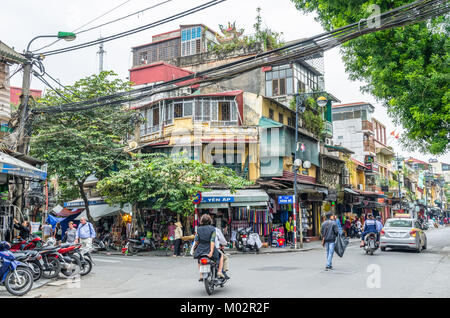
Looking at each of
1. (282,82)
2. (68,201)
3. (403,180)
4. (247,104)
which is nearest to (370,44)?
(247,104)

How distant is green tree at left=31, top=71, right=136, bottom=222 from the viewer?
21.3 meters

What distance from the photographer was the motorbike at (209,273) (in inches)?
330

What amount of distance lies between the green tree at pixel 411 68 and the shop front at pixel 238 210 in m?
8.16

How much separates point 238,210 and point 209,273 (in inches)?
598

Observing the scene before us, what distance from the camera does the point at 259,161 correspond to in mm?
24703

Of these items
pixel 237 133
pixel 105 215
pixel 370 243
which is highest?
pixel 237 133

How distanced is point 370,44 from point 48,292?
14403mm

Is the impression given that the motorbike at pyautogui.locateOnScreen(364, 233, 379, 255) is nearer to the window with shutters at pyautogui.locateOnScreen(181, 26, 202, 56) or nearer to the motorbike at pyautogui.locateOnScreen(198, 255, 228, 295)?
the motorbike at pyautogui.locateOnScreen(198, 255, 228, 295)

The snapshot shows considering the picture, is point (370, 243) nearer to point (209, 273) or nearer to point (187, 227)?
point (187, 227)

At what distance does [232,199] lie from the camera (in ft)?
69.4

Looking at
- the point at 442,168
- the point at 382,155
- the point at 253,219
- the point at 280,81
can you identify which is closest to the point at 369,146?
the point at 382,155

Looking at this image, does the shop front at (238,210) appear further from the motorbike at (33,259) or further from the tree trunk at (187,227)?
the motorbike at (33,259)

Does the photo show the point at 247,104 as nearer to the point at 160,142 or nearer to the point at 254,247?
the point at 160,142

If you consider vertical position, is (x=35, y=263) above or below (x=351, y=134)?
below
